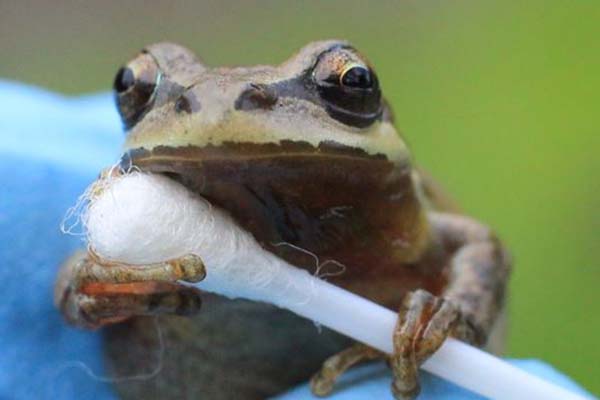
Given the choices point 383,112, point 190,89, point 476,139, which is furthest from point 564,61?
point 190,89

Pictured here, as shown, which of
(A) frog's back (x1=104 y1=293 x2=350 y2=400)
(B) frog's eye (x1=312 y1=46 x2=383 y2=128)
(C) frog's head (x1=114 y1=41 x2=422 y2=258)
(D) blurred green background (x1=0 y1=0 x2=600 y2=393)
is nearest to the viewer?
(C) frog's head (x1=114 y1=41 x2=422 y2=258)

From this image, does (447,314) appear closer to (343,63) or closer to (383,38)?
(343,63)

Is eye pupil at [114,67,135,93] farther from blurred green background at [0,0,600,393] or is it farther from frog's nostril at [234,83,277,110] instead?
blurred green background at [0,0,600,393]

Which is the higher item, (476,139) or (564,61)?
(564,61)

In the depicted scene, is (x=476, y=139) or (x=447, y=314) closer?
(x=447, y=314)

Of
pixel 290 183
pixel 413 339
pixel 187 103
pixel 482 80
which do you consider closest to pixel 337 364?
pixel 413 339

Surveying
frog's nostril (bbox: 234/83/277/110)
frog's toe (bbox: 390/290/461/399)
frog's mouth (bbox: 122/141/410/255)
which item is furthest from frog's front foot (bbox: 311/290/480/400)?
frog's nostril (bbox: 234/83/277/110)
